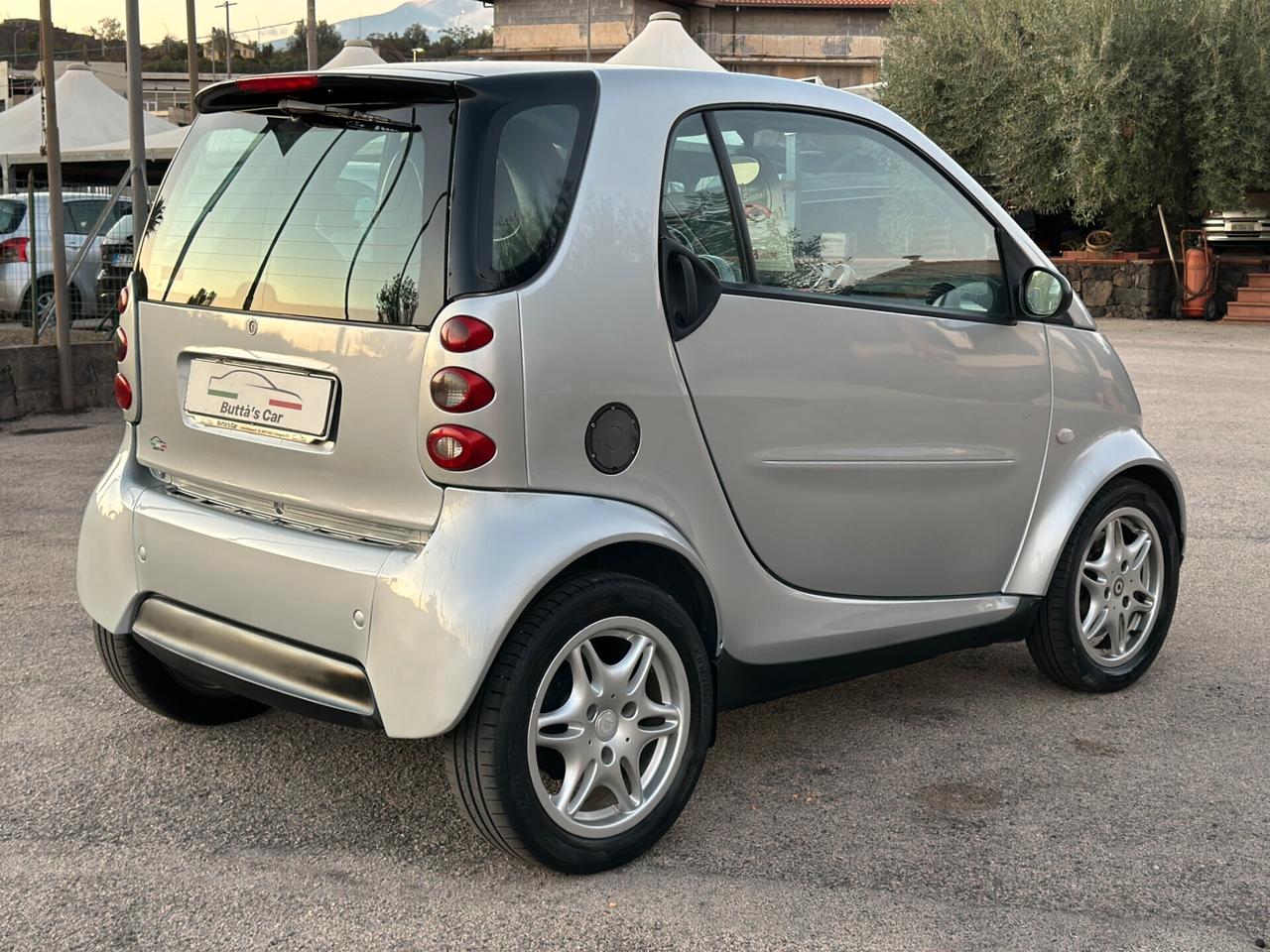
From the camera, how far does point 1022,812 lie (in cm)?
353

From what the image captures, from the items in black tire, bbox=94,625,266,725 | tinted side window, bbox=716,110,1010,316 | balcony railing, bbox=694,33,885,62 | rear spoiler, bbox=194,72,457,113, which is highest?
balcony railing, bbox=694,33,885,62

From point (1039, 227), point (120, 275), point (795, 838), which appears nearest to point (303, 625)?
point (795, 838)

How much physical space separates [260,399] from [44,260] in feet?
30.6

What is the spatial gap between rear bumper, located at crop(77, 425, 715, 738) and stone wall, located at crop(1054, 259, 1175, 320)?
61.4 feet

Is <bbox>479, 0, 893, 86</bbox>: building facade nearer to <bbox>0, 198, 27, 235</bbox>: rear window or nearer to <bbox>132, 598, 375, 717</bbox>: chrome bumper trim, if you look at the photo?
<bbox>0, 198, 27, 235</bbox>: rear window

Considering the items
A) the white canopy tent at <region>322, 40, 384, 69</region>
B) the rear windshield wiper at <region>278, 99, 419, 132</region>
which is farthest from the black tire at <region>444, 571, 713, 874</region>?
the white canopy tent at <region>322, 40, 384, 69</region>

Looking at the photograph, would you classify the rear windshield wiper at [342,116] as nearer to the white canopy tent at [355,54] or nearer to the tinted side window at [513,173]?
the tinted side window at [513,173]

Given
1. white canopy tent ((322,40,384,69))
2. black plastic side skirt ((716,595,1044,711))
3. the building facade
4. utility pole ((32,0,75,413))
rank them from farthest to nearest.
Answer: the building facade → white canopy tent ((322,40,384,69)) → utility pole ((32,0,75,413)) → black plastic side skirt ((716,595,1044,711))

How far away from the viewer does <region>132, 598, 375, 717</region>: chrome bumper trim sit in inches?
118

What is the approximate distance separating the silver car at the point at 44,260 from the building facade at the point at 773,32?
174 ft

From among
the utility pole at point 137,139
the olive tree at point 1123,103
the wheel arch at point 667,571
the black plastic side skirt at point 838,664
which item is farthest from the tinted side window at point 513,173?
the olive tree at point 1123,103

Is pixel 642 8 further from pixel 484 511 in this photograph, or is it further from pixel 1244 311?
pixel 484 511

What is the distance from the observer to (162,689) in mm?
3875

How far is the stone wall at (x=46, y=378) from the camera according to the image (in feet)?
34.0
